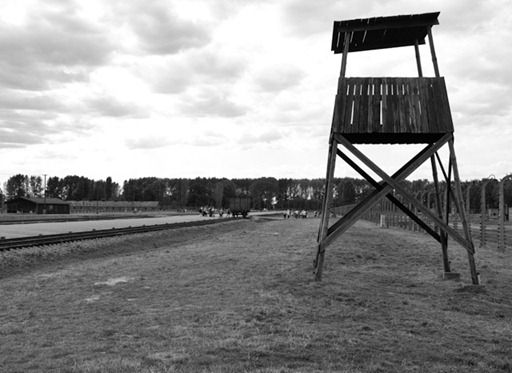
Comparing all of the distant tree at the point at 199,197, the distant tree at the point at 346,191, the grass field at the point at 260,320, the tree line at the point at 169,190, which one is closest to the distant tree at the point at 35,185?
the tree line at the point at 169,190

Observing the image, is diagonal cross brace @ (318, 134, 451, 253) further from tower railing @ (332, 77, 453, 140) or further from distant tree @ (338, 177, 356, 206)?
distant tree @ (338, 177, 356, 206)

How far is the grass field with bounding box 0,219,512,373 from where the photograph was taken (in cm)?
547

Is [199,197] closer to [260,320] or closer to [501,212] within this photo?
[501,212]

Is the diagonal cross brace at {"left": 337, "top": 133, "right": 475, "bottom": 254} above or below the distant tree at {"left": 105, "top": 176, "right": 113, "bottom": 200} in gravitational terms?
below

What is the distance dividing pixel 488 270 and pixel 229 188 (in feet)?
527

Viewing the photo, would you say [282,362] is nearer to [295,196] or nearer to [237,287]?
[237,287]

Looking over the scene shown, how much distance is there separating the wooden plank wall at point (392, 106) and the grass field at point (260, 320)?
3656 millimetres

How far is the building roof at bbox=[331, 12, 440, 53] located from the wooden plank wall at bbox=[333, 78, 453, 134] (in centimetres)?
141

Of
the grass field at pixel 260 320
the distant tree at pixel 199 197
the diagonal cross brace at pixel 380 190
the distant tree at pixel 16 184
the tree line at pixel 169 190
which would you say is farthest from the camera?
the distant tree at pixel 16 184

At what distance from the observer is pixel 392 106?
11602 millimetres

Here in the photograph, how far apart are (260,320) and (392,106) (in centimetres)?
669

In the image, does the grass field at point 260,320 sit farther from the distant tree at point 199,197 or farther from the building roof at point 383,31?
the distant tree at point 199,197

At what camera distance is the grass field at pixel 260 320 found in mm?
5473

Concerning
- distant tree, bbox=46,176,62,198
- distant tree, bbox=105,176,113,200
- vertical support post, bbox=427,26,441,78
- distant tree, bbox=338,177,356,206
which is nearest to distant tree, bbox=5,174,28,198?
distant tree, bbox=46,176,62,198
